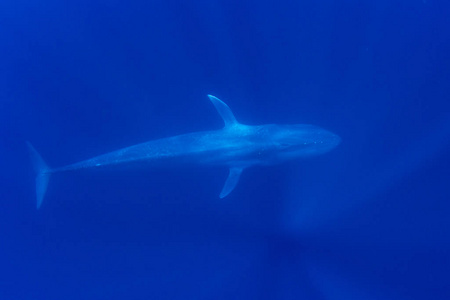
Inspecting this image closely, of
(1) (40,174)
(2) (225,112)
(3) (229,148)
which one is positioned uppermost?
(1) (40,174)

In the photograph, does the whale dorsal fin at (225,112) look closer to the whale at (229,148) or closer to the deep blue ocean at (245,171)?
the whale at (229,148)

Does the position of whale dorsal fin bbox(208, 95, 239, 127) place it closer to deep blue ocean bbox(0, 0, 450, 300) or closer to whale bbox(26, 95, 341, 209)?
whale bbox(26, 95, 341, 209)

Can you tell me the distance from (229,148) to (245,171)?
2.45 meters

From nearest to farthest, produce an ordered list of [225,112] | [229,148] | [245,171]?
[229,148], [225,112], [245,171]

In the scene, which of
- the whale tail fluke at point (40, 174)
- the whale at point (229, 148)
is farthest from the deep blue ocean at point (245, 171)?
the whale tail fluke at point (40, 174)

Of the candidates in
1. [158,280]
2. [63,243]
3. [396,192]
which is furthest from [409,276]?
[63,243]

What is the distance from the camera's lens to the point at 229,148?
28.7ft

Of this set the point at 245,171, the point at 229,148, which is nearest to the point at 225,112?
the point at 229,148

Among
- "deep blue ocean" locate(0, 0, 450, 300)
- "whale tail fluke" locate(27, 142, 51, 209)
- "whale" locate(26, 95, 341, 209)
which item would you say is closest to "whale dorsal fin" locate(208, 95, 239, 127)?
"whale" locate(26, 95, 341, 209)

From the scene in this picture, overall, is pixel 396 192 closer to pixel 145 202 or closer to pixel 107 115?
pixel 145 202

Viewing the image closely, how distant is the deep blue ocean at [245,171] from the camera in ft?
30.7

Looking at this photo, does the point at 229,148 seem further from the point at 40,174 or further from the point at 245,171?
the point at 40,174

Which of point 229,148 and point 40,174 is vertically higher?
point 40,174

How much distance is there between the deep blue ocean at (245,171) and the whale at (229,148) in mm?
418
